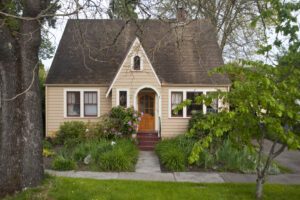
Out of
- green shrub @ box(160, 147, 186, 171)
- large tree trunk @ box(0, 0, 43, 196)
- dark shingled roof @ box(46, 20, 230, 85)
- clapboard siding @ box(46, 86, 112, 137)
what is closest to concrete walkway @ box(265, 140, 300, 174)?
green shrub @ box(160, 147, 186, 171)

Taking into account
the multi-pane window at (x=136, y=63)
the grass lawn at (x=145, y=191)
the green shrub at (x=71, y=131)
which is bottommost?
the grass lawn at (x=145, y=191)

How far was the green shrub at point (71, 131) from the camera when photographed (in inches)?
677

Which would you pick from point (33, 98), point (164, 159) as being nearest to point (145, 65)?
point (164, 159)

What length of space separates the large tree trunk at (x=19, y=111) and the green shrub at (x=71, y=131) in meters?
9.55

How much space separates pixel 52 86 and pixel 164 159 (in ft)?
30.8

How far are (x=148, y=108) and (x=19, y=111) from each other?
39.3 ft

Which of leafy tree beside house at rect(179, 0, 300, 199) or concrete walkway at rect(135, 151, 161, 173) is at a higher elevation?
leafy tree beside house at rect(179, 0, 300, 199)

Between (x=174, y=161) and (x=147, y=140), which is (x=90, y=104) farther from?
(x=174, y=161)

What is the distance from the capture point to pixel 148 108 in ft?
62.4

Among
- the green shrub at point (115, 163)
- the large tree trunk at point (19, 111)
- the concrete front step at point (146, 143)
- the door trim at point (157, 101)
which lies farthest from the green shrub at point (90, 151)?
the large tree trunk at point (19, 111)

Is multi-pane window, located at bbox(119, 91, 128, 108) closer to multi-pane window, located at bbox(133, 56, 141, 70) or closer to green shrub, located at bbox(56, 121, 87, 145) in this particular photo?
multi-pane window, located at bbox(133, 56, 141, 70)

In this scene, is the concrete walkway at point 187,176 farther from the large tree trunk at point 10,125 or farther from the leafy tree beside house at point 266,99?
the large tree trunk at point 10,125

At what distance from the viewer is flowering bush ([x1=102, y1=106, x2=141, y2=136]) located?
16.3 metres

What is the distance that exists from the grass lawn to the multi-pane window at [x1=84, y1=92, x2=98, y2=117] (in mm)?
9744
